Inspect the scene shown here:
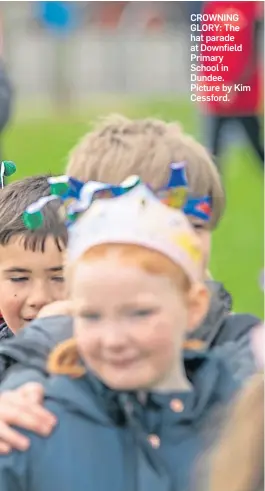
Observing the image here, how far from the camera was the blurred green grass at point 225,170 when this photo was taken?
1.48m

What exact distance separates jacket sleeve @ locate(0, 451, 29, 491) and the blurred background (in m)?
0.42

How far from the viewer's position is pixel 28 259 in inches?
55.2

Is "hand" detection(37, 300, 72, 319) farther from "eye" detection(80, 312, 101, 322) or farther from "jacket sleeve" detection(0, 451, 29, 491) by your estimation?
"jacket sleeve" detection(0, 451, 29, 491)

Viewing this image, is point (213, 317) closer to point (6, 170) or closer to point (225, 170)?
point (225, 170)

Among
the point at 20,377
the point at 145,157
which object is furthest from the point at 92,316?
the point at 145,157

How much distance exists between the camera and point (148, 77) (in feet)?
5.08

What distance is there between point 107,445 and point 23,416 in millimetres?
107

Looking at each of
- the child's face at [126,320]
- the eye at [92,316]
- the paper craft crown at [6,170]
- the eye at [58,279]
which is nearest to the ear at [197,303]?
the child's face at [126,320]

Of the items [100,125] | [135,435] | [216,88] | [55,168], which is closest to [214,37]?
[216,88]

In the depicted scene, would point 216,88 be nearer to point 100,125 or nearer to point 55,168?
point 100,125

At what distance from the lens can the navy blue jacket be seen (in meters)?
1.22

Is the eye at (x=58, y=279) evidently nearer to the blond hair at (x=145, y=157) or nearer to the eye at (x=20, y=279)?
the eye at (x=20, y=279)

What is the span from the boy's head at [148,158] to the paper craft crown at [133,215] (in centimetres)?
3

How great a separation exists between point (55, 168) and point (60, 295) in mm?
244
